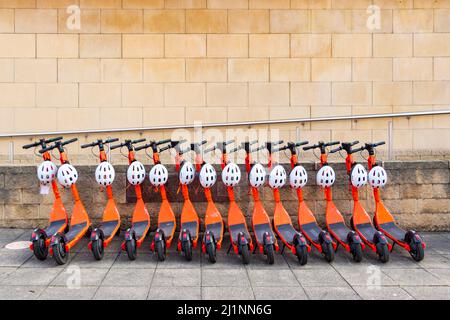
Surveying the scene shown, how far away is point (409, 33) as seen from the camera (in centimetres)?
748

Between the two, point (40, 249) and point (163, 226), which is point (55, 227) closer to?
point (40, 249)

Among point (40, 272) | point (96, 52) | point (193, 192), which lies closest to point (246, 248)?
point (193, 192)

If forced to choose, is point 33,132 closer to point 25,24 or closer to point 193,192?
point 25,24

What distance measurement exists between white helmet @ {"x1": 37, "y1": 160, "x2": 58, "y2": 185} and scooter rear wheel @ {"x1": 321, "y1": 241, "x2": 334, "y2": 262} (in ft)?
12.5

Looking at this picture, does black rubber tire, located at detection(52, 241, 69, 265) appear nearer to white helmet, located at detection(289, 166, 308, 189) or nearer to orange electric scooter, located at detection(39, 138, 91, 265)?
orange electric scooter, located at detection(39, 138, 91, 265)

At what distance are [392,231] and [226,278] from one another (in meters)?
2.57

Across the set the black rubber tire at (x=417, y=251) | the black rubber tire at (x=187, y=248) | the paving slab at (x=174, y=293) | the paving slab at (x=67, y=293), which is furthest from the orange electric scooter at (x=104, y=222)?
the black rubber tire at (x=417, y=251)

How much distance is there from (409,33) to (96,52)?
5.44m

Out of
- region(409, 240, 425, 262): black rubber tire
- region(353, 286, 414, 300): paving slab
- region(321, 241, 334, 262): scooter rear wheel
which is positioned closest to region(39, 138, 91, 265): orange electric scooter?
region(321, 241, 334, 262): scooter rear wheel

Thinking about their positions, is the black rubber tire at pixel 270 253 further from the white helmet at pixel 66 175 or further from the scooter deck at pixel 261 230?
the white helmet at pixel 66 175

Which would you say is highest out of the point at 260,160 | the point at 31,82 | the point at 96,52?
the point at 96,52

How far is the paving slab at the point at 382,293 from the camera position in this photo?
453 cm

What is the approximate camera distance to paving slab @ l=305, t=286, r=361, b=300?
4.54 metres

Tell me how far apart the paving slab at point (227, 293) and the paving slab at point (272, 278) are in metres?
0.23
